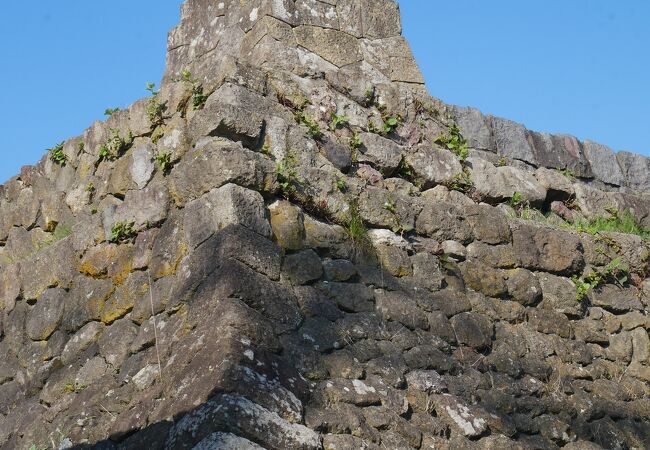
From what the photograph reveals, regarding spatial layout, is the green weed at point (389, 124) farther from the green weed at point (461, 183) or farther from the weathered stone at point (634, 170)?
the weathered stone at point (634, 170)

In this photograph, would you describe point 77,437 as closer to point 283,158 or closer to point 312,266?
point 312,266

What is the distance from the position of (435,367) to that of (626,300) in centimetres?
203

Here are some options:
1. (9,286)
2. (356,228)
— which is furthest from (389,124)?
(9,286)

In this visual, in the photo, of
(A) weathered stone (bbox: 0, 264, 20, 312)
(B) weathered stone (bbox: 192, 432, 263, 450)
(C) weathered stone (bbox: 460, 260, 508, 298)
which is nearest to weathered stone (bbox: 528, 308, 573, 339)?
(C) weathered stone (bbox: 460, 260, 508, 298)

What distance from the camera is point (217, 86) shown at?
6031mm

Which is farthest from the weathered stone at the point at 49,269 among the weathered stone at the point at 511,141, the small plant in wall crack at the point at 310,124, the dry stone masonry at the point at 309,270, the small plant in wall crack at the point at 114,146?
the weathered stone at the point at 511,141

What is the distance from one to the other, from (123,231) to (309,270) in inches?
50.3

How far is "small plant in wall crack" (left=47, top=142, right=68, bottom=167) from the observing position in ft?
24.1

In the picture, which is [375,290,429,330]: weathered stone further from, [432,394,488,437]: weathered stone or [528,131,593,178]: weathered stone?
[528,131,593,178]: weathered stone

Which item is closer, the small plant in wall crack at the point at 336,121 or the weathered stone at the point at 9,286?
the small plant in wall crack at the point at 336,121

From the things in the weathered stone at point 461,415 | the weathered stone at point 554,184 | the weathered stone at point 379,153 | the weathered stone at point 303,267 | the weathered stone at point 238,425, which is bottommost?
the weathered stone at point 238,425

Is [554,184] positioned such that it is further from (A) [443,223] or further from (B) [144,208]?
(B) [144,208]

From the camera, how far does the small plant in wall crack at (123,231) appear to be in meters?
6.16

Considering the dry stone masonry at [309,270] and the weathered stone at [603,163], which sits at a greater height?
the weathered stone at [603,163]
